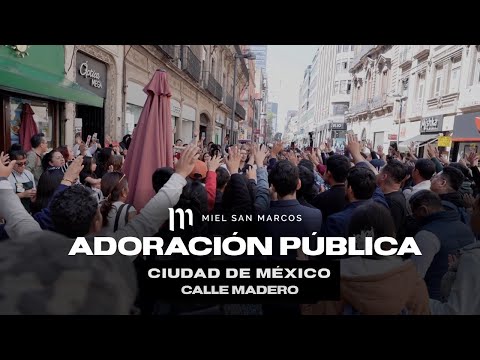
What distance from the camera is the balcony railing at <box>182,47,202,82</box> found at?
16109 millimetres

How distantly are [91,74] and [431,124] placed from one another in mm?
16266

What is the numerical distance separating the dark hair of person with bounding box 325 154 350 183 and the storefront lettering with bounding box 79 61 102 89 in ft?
27.1

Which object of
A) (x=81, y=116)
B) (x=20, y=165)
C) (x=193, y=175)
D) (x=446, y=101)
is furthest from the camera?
(x=446, y=101)

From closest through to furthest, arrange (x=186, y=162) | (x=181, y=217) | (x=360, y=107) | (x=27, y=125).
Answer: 1. (x=186, y=162)
2. (x=181, y=217)
3. (x=27, y=125)
4. (x=360, y=107)

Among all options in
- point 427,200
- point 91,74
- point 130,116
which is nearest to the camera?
point 427,200

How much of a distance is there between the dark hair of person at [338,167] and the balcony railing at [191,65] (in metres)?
14.1

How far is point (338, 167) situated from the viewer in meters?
3.30

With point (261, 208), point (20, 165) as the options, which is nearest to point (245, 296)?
point (261, 208)

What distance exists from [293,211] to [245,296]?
2.33 feet

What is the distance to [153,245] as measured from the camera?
94.3 inches

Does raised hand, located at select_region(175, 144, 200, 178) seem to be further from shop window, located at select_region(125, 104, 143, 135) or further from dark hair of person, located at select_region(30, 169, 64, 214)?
shop window, located at select_region(125, 104, 143, 135)

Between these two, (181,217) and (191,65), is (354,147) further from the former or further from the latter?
(191,65)

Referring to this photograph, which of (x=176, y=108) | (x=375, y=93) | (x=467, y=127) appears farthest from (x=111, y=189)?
(x=375, y=93)
